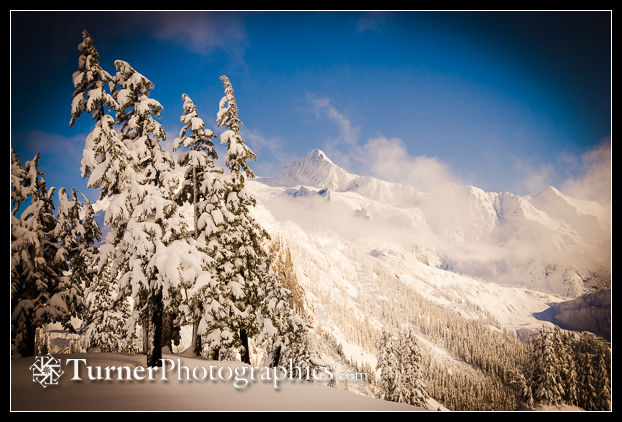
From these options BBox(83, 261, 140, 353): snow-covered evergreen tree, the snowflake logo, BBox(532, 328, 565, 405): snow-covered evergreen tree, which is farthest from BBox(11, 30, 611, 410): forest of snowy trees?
BBox(532, 328, 565, 405): snow-covered evergreen tree

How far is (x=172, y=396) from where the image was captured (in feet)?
30.4

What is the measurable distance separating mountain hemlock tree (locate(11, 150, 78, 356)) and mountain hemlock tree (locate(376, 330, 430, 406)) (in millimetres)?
30082

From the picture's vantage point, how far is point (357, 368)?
15112cm

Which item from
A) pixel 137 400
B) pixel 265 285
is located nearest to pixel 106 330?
pixel 265 285

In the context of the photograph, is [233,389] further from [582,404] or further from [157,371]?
[582,404]

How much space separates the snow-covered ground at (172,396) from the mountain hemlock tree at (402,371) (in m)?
26.2

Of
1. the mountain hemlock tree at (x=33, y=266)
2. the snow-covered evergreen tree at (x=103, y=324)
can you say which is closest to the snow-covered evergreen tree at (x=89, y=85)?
the mountain hemlock tree at (x=33, y=266)

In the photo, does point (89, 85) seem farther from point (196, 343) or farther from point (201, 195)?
point (196, 343)

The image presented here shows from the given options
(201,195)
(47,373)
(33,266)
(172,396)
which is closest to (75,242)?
(33,266)

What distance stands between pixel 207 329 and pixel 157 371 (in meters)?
2.61

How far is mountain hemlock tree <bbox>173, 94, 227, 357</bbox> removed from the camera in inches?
541

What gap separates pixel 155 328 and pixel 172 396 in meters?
3.02

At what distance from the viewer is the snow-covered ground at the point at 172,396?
862 centimetres

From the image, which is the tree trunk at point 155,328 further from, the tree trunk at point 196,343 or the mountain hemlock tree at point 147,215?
the tree trunk at point 196,343
